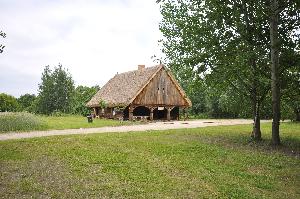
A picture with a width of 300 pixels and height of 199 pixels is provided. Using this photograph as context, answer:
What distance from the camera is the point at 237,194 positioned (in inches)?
402

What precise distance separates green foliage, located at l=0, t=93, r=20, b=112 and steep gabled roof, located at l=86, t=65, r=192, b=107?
81.8 ft

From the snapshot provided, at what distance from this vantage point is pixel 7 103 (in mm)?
74312

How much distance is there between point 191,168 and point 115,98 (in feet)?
116

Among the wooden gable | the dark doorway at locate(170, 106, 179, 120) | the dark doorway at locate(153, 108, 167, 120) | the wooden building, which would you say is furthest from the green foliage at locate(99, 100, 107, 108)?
the dark doorway at locate(170, 106, 179, 120)

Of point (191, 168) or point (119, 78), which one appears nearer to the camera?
point (191, 168)

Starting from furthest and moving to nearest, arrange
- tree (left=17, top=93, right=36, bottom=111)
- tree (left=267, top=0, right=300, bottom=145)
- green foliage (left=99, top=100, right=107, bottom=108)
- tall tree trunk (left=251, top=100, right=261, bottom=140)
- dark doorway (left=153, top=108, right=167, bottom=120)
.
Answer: tree (left=17, top=93, right=36, bottom=111) < dark doorway (left=153, top=108, right=167, bottom=120) < green foliage (left=99, top=100, right=107, bottom=108) < tall tree trunk (left=251, top=100, right=261, bottom=140) < tree (left=267, top=0, right=300, bottom=145)

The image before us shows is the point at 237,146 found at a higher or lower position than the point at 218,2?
lower

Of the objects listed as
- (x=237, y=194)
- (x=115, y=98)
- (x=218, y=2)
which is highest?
(x=218, y=2)

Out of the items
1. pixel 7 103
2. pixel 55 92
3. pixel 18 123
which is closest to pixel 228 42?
pixel 18 123

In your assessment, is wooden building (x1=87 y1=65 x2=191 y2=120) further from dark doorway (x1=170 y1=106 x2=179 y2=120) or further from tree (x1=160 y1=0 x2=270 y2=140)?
tree (x1=160 y1=0 x2=270 y2=140)

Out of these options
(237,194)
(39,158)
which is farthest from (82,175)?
(237,194)

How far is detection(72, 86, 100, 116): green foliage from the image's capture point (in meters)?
66.1

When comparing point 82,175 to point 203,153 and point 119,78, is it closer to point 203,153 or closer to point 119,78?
point 203,153

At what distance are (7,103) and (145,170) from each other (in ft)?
223
